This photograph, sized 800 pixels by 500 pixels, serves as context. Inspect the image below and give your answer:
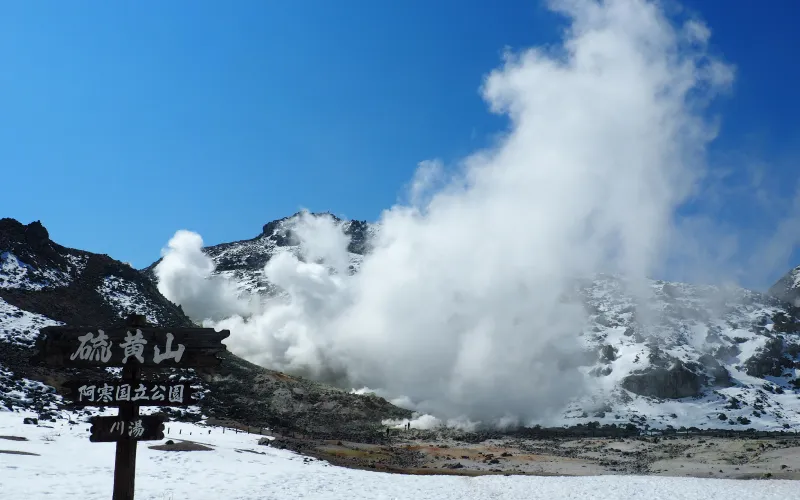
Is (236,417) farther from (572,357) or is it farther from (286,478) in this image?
(572,357)

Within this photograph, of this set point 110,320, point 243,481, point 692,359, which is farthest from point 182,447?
point 692,359

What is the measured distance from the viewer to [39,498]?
56.3 ft

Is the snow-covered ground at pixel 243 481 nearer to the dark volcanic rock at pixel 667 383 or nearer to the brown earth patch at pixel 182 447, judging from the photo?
the brown earth patch at pixel 182 447

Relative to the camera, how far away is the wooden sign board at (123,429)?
1392 cm

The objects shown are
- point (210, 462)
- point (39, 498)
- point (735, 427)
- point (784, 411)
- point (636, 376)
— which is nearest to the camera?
point (39, 498)

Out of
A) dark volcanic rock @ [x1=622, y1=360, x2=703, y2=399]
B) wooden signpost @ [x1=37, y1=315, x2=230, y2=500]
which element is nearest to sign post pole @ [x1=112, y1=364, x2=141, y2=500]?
wooden signpost @ [x1=37, y1=315, x2=230, y2=500]

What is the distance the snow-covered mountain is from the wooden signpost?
11707 cm

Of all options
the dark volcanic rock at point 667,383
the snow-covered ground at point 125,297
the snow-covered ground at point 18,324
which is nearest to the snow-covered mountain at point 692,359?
the dark volcanic rock at point 667,383

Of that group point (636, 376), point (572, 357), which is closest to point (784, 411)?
point (636, 376)

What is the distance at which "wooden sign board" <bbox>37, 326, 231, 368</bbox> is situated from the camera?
46.7 ft

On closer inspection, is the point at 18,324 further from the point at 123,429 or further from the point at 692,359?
the point at 692,359

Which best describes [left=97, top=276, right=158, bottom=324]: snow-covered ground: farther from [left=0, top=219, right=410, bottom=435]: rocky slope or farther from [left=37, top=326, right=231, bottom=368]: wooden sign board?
[left=37, top=326, right=231, bottom=368]: wooden sign board

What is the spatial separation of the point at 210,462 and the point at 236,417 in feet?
146

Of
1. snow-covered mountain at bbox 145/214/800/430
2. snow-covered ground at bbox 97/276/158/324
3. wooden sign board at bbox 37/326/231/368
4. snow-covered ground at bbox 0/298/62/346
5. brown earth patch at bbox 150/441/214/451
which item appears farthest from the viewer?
snow-covered mountain at bbox 145/214/800/430
